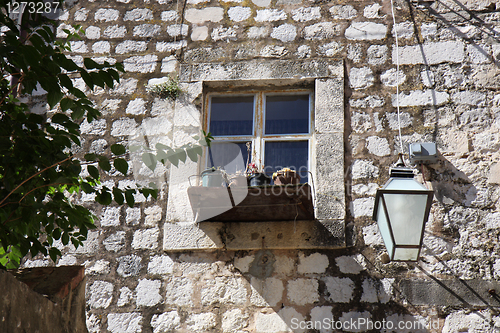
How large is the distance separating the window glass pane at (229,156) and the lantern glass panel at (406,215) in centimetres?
129

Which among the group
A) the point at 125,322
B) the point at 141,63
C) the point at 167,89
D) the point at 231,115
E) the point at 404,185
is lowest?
the point at 125,322

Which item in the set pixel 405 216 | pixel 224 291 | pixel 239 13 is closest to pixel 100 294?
pixel 224 291

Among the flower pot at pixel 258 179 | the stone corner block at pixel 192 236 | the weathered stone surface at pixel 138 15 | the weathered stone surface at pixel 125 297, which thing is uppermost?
the weathered stone surface at pixel 138 15

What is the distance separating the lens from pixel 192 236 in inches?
143

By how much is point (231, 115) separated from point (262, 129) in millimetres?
293

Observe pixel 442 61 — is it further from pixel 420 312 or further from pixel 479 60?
pixel 420 312

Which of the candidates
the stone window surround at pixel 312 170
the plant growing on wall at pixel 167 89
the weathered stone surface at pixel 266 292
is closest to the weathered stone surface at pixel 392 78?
the stone window surround at pixel 312 170

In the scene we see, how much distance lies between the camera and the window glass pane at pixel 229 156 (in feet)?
12.9

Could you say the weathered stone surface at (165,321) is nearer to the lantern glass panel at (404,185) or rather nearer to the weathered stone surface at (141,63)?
the lantern glass panel at (404,185)

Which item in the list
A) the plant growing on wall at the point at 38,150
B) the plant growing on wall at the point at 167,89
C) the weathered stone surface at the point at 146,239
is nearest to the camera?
the plant growing on wall at the point at 38,150

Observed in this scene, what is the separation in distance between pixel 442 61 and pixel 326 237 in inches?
65.0

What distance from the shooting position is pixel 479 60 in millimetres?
3900

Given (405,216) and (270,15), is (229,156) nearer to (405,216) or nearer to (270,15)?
(270,15)

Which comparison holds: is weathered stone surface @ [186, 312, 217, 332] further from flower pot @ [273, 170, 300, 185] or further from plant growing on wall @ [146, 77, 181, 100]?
Result: plant growing on wall @ [146, 77, 181, 100]
